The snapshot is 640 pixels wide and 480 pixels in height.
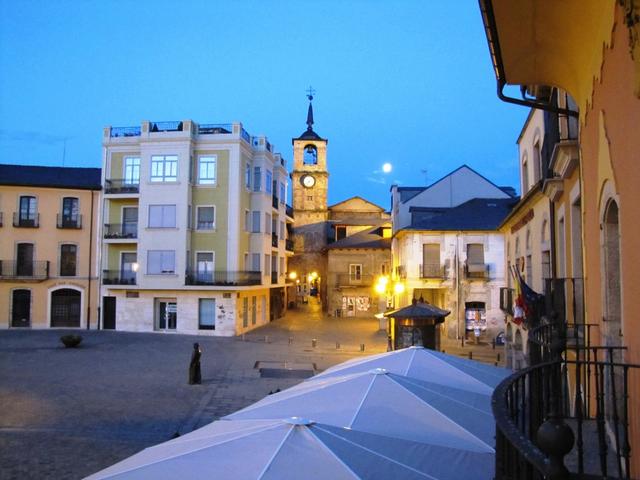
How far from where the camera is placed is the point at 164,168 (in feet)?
106

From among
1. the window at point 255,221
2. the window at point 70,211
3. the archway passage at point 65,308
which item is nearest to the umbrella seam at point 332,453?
the window at point 255,221

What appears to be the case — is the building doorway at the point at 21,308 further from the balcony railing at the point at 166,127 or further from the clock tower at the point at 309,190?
the clock tower at the point at 309,190

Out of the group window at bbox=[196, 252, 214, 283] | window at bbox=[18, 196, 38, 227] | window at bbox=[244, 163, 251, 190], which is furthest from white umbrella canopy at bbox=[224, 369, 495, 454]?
window at bbox=[18, 196, 38, 227]

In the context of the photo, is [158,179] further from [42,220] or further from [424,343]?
[424,343]

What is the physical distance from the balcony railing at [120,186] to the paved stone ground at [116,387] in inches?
355

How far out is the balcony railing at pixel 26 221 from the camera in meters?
33.4

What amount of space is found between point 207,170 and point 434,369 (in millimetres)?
25941

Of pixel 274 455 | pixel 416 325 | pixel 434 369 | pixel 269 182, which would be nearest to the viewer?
pixel 274 455


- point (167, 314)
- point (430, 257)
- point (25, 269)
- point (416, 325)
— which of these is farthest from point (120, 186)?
point (416, 325)

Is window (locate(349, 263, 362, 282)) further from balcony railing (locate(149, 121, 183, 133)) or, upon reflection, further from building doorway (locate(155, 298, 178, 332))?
balcony railing (locate(149, 121, 183, 133))

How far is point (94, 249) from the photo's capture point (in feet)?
111

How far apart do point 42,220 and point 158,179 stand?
8421 mm

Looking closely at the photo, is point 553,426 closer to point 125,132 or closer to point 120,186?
point 120,186

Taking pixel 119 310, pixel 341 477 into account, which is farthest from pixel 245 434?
pixel 119 310
